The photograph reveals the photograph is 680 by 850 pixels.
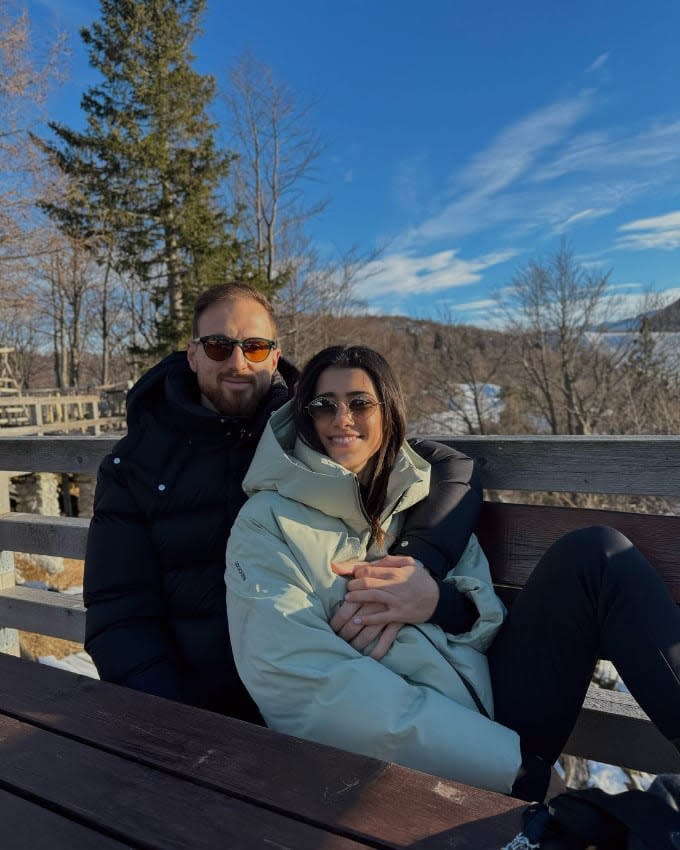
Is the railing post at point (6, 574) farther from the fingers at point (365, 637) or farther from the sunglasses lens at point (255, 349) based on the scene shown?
the fingers at point (365, 637)

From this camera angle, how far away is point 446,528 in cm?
186

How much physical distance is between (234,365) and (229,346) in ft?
0.21

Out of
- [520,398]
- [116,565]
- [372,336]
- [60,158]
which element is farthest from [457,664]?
[372,336]

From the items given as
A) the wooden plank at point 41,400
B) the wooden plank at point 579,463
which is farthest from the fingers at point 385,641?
the wooden plank at point 41,400

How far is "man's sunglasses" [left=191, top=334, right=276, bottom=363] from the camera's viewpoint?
2.07 metres

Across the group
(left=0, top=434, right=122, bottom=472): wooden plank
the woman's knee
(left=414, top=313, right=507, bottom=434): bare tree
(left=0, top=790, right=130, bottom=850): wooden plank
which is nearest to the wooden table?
(left=0, top=790, right=130, bottom=850): wooden plank

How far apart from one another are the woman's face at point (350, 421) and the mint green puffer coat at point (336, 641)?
87 mm

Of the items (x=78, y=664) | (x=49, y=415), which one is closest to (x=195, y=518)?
(x=78, y=664)

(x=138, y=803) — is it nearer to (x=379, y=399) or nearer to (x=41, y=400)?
(x=379, y=399)

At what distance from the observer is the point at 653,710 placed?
4.63 ft

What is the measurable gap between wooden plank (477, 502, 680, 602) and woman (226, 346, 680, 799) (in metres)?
0.10

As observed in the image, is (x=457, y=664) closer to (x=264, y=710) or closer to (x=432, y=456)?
(x=264, y=710)

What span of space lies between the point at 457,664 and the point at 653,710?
1.53ft

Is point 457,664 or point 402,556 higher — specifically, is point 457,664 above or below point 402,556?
below
